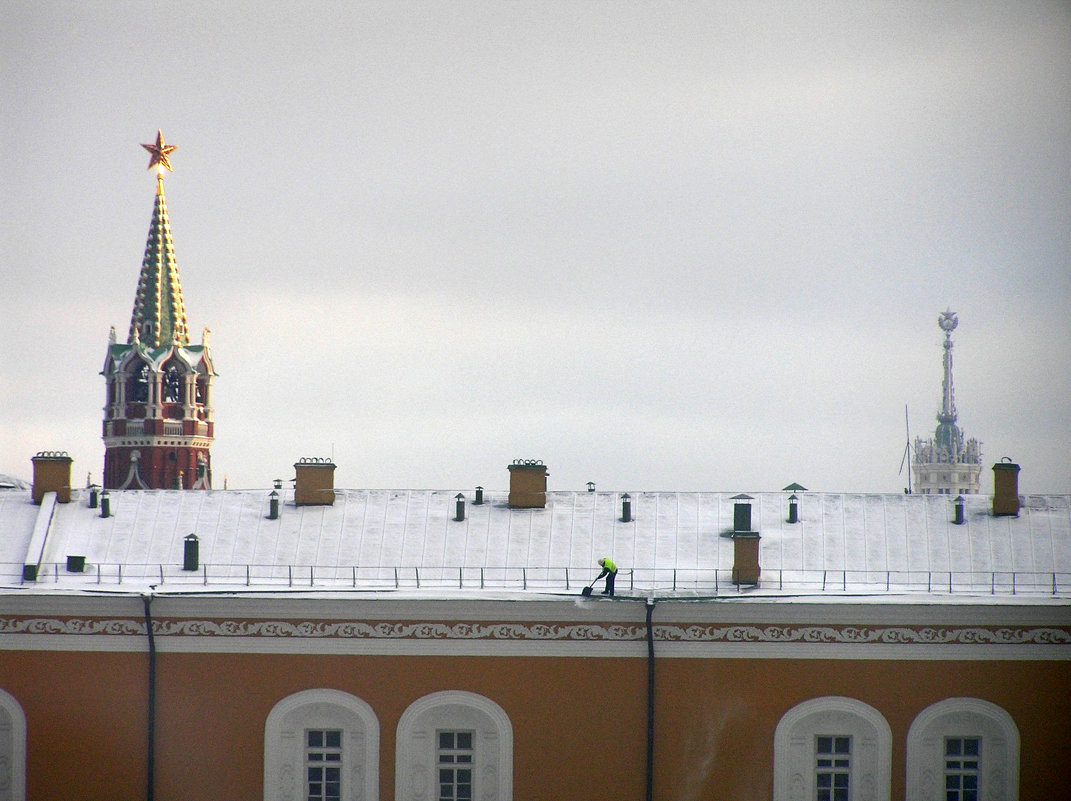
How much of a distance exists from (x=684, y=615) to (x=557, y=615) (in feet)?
6.52

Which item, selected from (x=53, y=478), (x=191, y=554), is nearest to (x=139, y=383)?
(x=53, y=478)

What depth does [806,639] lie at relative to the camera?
20.8m

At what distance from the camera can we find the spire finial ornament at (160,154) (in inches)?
1993

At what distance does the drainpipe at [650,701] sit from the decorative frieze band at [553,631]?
132 mm

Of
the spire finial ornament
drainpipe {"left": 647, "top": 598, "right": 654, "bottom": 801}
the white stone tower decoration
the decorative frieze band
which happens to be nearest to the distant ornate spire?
the spire finial ornament

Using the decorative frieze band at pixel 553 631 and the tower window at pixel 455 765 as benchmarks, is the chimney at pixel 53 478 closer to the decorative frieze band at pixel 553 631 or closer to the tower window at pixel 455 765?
the decorative frieze band at pixel 553 631

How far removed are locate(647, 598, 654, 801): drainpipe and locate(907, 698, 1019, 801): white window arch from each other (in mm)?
3996

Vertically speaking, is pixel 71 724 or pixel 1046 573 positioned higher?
pixel 1046 573

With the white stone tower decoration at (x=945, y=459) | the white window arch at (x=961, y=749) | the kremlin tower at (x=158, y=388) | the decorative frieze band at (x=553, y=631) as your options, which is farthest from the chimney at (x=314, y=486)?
the white stone tower decoration at (x=945, y=459)

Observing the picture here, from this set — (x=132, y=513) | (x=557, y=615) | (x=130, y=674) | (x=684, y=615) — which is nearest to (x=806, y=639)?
(x=684, y=615)

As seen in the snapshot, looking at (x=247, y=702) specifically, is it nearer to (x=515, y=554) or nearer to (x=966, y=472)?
(x=515, y=554)

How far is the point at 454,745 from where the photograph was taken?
2112 centimetres

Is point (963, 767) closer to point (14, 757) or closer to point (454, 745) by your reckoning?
point (454, 745)

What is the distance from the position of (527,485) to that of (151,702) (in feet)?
25.1
